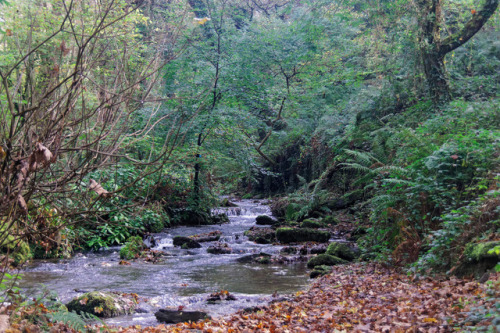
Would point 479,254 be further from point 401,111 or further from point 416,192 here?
point 401,111

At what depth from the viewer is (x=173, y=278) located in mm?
9203

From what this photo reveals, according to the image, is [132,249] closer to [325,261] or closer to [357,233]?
[325,261]

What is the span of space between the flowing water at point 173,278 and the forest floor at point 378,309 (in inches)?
35.9

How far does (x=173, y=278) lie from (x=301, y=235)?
5.70 metres

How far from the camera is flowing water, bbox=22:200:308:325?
7.26 metres

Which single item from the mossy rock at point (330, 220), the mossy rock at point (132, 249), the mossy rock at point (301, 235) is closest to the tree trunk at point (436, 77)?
the mossy rock at point (301, 235)

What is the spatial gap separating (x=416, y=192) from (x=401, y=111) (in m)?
7.30

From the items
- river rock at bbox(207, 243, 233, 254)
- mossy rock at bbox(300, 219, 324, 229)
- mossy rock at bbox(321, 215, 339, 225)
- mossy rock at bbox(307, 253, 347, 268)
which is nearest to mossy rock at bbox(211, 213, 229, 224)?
mossy rock at bbox(300, 219, 324, 229)

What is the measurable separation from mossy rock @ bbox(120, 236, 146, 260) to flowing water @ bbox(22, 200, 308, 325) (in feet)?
1.02

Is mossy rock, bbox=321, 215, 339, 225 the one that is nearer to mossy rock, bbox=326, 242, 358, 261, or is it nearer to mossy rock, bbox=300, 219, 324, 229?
mossy rock, bbox=300, 219, 324, 229

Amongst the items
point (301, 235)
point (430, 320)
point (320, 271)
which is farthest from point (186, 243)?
point (430, 320)

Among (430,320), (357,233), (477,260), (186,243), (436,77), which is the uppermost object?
(436,77)

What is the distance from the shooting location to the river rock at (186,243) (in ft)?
42.1

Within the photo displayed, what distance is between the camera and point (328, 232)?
13609 millimetres
